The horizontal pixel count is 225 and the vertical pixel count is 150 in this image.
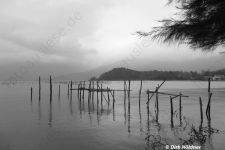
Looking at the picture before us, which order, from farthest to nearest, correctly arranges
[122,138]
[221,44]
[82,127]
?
[82,127], [122,138], [221,44]

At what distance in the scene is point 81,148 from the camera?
9.48 m

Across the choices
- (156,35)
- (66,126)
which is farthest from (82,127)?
(156,35)

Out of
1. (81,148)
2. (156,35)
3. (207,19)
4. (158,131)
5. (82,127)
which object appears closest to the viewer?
(207,19)

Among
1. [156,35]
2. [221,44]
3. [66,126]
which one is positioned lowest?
[66,126]

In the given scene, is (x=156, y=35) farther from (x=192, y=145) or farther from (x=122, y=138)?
(x=122, y=138)

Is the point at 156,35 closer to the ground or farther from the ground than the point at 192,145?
farther from the ground

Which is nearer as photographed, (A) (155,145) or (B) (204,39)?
(B) (204,39)

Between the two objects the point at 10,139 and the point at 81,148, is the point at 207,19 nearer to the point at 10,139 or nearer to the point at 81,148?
the point at 81,148

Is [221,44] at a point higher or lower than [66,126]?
higher

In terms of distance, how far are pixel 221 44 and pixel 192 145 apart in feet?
22.9

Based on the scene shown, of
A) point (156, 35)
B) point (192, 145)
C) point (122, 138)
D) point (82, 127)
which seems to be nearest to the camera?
point (156, 35)

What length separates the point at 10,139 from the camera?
35.8 feet

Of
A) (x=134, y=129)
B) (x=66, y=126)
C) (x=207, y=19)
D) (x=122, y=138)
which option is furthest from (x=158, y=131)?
(x=207, y=19)

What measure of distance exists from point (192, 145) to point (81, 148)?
18.2ft
